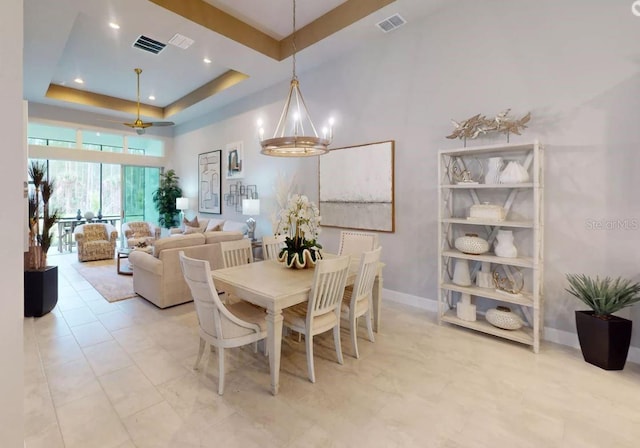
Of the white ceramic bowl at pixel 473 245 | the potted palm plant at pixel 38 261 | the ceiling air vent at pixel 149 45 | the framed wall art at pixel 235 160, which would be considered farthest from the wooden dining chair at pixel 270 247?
the ceiling air vent at pixel 149 45

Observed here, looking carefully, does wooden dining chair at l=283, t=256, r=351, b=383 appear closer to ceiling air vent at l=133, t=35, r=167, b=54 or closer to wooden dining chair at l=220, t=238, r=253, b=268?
wooden dining chair at l=220, t=238, r=253, b=268

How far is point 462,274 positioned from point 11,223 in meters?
3.62

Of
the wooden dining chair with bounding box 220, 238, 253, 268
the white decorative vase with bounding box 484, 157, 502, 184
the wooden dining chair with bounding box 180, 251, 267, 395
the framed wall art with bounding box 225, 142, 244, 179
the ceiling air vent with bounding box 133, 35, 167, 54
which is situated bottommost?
the wooden dining chair with bounding box 180, 251, 267, 395

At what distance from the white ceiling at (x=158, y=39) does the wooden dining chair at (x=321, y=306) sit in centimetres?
323

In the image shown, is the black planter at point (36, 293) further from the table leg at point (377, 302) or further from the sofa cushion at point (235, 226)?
the table leg at point (377, 302)

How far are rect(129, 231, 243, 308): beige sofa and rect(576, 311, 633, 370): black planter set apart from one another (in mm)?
4145

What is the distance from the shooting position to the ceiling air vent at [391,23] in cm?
376

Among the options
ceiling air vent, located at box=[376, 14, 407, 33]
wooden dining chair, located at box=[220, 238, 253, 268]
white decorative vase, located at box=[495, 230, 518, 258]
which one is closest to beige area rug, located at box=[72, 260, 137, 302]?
wooden dining chair, located at box=[220, 238, 253, 268]

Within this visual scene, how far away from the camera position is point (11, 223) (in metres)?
1.34

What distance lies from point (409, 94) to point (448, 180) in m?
1.35

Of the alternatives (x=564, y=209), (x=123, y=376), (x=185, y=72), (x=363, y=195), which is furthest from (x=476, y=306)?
(x=185, y=72)

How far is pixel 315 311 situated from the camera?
234 cm

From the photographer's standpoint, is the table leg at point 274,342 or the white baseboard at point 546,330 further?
the white baseboard at point 546,330

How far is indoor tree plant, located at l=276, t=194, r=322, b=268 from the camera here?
2826mm
